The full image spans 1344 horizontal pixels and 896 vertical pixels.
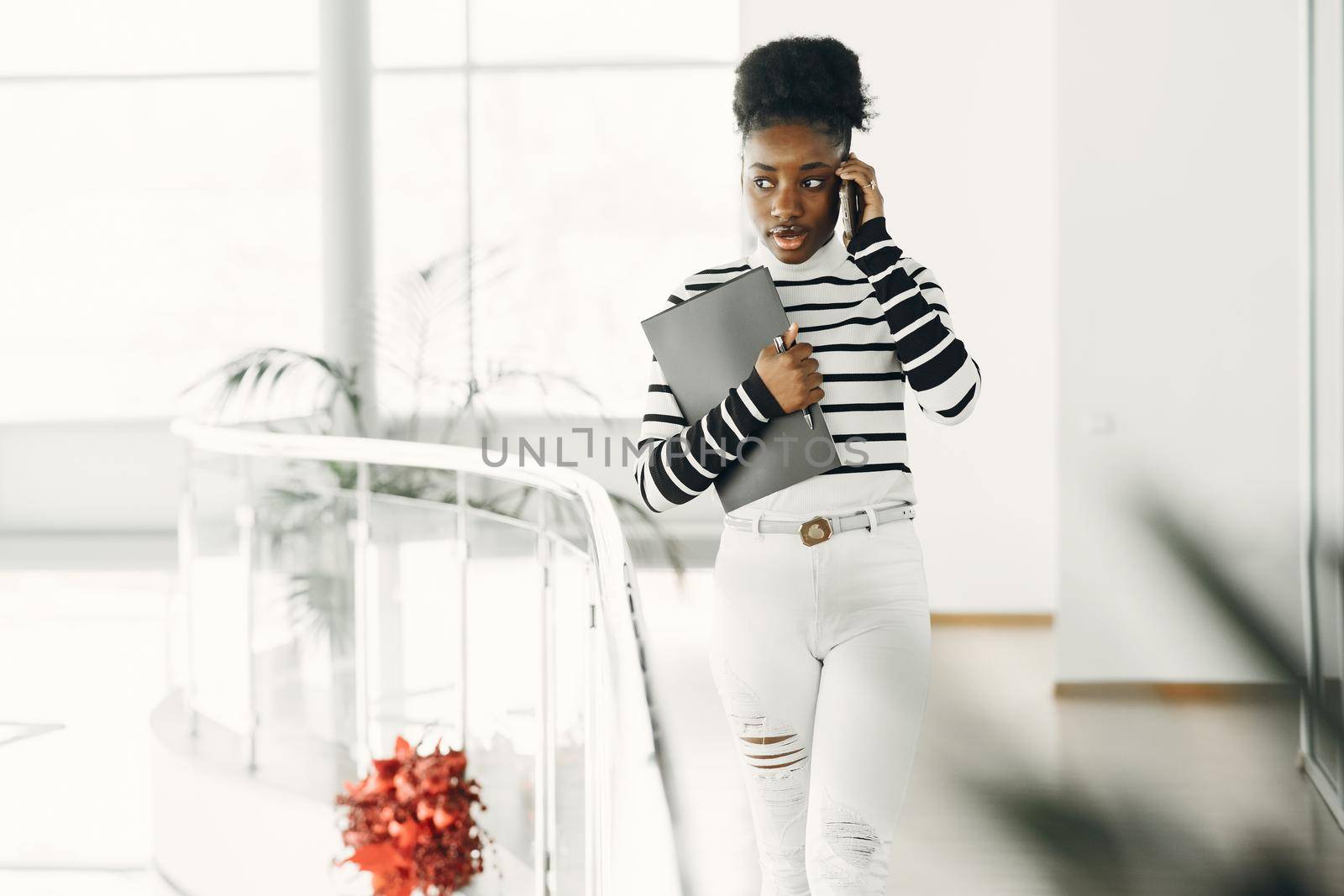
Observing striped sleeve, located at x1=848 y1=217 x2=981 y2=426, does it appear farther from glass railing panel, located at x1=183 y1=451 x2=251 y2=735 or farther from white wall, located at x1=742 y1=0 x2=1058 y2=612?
white wall, located at x1=742 y1=0 x2=1058 y2=612

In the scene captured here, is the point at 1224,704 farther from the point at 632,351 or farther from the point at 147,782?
the point at 632,351

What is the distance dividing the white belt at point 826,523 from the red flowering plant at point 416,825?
1790 millimetres

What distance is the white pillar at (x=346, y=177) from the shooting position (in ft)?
16.4

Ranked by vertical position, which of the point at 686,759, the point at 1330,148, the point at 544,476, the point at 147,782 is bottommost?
the point at 147,782

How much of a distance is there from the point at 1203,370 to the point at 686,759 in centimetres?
202

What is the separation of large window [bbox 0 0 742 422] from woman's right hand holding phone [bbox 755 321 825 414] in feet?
21.0

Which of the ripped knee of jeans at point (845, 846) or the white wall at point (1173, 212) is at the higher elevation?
the white wall at point (1173, 212)

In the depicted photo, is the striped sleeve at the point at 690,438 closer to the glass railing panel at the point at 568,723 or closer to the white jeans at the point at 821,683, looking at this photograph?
the white jeans at the point at 821,683

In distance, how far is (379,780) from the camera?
295 centimetres

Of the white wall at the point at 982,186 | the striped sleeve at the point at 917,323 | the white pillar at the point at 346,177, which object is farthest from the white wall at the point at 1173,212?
the white pillar at the point at 346,177

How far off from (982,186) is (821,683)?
388 cm

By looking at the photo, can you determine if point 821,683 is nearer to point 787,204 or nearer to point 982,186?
point 787,204

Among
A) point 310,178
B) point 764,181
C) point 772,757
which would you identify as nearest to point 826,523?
point 772,757

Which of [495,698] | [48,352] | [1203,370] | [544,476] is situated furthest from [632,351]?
[544,476]
